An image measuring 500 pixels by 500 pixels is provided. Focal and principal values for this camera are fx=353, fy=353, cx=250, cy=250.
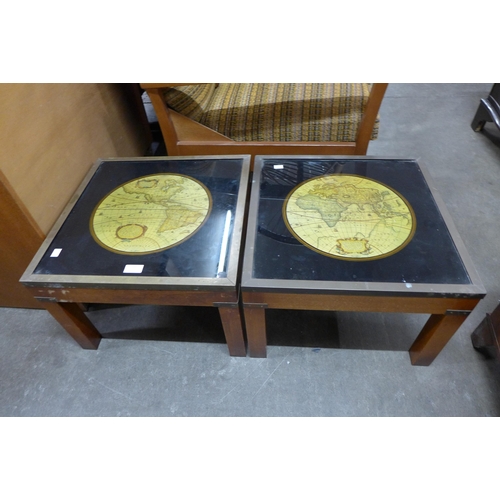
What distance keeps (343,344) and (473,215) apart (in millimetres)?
1031

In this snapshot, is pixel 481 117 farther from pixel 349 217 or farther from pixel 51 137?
pixel 51 137

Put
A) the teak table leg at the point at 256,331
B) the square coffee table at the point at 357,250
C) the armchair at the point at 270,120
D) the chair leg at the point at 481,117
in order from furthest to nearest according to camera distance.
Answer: the chair leg at the point at 481,117
the armchair at the point at 270,120
the teak table leg at the point at 256,331
the square coffee table at the point at 357,250

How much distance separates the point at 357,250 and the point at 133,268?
66cm

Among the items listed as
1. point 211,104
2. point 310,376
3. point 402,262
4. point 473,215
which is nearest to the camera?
point 402,262

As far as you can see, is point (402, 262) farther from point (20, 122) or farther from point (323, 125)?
point (20, 122)

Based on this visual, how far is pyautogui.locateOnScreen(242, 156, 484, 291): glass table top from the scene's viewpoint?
99cm

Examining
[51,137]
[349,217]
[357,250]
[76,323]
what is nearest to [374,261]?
[357,250]

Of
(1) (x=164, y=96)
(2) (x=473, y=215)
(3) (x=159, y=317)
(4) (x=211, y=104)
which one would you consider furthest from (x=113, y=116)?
(2) (x=473, y=215)

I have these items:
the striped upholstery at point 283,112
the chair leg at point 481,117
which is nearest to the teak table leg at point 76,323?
the striped upholstery at point 283,112

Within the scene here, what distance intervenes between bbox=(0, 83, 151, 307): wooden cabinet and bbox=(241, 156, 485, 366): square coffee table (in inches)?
26.9

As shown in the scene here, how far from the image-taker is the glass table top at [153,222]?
105cm

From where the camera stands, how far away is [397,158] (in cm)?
134

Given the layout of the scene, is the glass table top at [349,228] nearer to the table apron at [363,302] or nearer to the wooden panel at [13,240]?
the table apron at [363,302]

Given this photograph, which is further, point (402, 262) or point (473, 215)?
point (473, 215)
